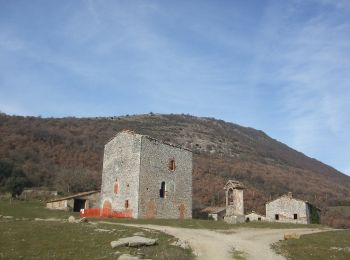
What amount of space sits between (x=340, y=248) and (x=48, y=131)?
102778 millimetres

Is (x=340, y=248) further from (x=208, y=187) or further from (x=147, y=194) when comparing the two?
(x=208, y=187)

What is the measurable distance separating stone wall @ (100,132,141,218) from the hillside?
26.6m

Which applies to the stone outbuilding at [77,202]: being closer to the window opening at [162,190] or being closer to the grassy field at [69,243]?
the window opening at [162,190]

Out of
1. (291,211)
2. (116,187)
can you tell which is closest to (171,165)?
(116,187)

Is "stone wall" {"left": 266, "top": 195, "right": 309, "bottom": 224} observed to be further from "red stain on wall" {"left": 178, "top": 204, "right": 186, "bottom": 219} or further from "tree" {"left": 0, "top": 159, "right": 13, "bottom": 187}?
"tree" {"left": 0, "top": 159, "right": 13, "bottom": 187}

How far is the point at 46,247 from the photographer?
20.2 m

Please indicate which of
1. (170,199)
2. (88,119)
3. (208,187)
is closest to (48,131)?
(88,119)

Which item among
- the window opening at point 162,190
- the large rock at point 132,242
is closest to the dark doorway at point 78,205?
the window opening at point 162,190

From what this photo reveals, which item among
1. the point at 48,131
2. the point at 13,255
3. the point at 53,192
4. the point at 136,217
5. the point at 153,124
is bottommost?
the point at 13,255

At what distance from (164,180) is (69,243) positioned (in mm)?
24302

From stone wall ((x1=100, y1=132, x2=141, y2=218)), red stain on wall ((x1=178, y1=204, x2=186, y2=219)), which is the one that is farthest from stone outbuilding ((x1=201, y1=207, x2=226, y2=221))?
stone wall ((x1=100, y1=132, x2=141, y2=218))

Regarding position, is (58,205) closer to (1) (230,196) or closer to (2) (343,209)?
(1) (230,196)

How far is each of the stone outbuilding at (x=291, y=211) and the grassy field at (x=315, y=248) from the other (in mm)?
27230

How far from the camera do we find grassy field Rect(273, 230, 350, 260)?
2134 centimetres
